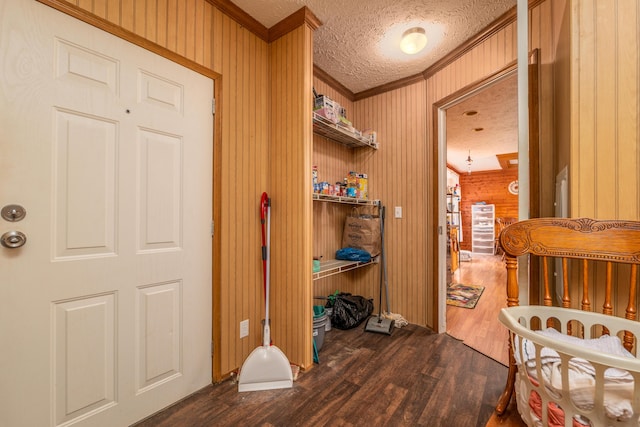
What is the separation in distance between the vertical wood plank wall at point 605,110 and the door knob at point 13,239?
2180 millimetres

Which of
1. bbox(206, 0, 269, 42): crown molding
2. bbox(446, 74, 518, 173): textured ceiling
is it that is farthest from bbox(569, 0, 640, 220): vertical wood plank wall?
bbox(206, 0, 269, 42): crown molding

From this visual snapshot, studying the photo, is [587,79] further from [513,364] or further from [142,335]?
[142,335]

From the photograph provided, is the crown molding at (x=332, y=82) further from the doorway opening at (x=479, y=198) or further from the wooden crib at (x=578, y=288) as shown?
the wooden crib at (x=578, y=288)

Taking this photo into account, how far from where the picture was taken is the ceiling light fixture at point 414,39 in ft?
6.50

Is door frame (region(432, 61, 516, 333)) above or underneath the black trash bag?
above

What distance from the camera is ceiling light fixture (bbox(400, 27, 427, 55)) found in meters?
1.98

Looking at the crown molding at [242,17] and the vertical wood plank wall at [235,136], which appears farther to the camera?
the crown molding at [242,17]

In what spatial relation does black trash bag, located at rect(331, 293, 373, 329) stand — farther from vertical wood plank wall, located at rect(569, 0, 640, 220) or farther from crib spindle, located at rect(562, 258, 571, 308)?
vertical wood plank wall, located at rect(569, 0, 640, 220)

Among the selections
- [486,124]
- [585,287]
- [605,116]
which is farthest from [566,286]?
[486,124]

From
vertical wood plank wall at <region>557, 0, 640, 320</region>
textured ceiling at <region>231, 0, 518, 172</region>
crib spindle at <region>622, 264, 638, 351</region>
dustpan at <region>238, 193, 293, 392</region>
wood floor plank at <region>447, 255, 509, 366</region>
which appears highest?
textured ceiling at <region>231, 0, 518, 172</region>

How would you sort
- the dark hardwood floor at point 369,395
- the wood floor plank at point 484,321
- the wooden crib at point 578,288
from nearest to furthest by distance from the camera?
the wooden crib at point 578,288 < the dark hardwood floor at point 369,395 < the wood floor plank at point 484,321

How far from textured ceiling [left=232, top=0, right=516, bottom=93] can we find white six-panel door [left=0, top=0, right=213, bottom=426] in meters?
0.91

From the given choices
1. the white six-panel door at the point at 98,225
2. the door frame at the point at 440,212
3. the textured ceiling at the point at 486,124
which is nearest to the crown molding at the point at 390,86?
the door frame at the point at 440,212

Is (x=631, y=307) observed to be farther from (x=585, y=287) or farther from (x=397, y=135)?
(x=397, y=135)
